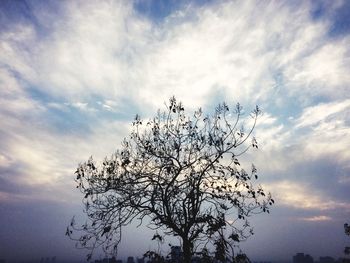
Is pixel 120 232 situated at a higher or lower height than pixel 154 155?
lower

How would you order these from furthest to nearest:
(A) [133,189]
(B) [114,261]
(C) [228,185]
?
(C) [228,185]
(A) [133,189]
(B) [114,261]

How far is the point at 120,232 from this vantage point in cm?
1339

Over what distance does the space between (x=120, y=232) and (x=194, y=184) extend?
13.2 ft

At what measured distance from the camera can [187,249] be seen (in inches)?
522

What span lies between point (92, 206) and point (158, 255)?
12.3 ft

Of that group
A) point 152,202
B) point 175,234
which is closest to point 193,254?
point 175,234

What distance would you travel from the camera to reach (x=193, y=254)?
13.4m

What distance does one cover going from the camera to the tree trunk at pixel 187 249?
43.2 ft

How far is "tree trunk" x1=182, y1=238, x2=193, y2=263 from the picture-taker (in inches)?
518

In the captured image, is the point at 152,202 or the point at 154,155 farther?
the point at 154,155

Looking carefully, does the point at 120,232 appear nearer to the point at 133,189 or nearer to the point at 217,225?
the point at 133,189

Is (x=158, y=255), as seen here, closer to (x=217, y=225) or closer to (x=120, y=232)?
(x=120, y=232)

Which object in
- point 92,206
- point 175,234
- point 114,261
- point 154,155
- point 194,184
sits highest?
point 154,155

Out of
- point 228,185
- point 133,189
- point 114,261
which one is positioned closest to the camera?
point 114,261
